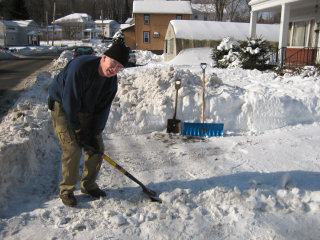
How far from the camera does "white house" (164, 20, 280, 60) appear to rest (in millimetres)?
18750

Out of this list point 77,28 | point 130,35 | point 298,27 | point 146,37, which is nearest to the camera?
point 298,27

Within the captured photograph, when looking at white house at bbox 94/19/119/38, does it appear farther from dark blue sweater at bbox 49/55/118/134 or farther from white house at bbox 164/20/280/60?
dark blue sweater at bbox 49/55/118/134

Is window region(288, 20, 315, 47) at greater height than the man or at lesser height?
greater

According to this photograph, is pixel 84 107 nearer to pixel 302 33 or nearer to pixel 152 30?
pixel 302 33

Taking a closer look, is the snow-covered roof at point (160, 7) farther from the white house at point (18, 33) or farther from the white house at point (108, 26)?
the white house at point (108, 26)

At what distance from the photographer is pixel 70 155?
307cm

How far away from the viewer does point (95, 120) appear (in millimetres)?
3191

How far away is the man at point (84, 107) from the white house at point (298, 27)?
34.8ft

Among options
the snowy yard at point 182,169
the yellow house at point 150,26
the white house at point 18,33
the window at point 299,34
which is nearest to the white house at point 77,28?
the white house at point 18,33

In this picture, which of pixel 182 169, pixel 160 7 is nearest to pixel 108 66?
pixel 182 169

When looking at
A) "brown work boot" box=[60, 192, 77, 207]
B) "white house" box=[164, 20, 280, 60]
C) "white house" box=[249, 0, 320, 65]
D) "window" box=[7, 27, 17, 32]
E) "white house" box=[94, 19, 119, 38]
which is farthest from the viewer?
"white house" box=[94, 19, 119, 38]

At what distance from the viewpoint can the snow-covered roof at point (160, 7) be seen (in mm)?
36138

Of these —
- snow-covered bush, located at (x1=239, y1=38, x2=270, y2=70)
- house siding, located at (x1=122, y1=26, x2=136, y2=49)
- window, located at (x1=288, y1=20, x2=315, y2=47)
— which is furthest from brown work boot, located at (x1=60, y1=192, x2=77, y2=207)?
house siding, located at (x1=122, y1=26, x2=136, y2=49)

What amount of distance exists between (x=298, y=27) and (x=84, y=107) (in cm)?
1659
